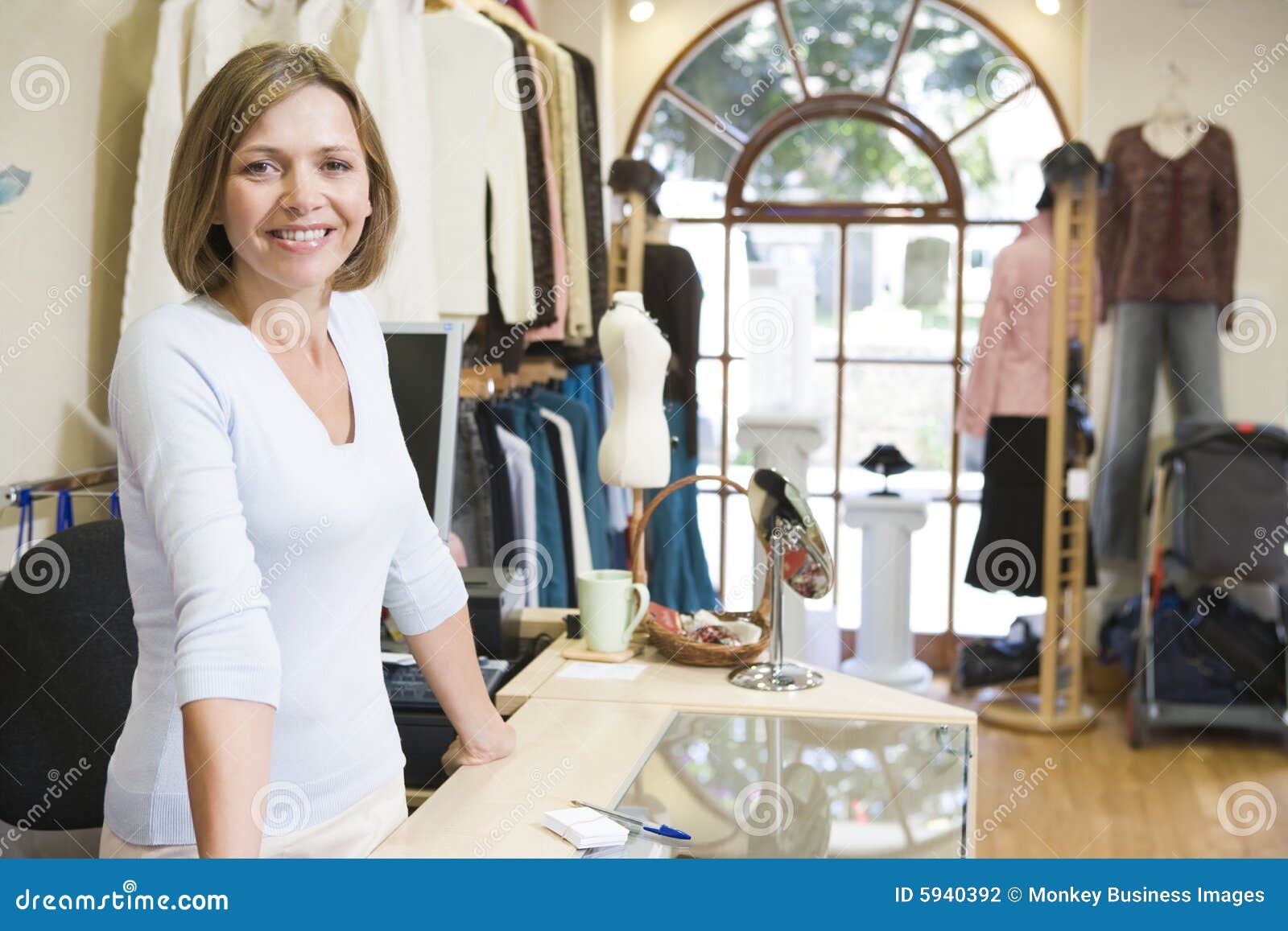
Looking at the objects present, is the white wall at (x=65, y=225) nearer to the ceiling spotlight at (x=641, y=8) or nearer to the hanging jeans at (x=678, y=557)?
the hanging jeans at (x=678, y=557)

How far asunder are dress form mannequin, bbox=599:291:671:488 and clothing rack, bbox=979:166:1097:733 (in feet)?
7.61

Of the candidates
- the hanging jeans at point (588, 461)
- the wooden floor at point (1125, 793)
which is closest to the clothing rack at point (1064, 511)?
the wooden floor at point (1125, 793)

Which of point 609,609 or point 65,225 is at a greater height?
point 65,225

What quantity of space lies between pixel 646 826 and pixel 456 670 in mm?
284

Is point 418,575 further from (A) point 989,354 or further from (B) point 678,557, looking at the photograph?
(A) point 989,354

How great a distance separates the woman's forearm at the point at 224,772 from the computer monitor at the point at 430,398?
971mm

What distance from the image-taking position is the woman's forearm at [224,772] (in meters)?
0.98

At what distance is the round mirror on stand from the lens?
1862 mm

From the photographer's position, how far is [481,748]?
1495mm

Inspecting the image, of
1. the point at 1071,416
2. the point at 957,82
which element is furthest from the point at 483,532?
the point at 957,82

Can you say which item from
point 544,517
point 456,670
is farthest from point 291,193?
point 544,517

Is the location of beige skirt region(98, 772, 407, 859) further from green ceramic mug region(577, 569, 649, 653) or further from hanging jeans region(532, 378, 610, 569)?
hanging jeans region(532, 378, 610, 569)

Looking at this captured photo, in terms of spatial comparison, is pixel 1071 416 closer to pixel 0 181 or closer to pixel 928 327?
pixel 928 327

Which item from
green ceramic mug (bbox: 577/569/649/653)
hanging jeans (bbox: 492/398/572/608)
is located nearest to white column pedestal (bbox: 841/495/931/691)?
hanging jeans (bbox: 492/398/572/608)
